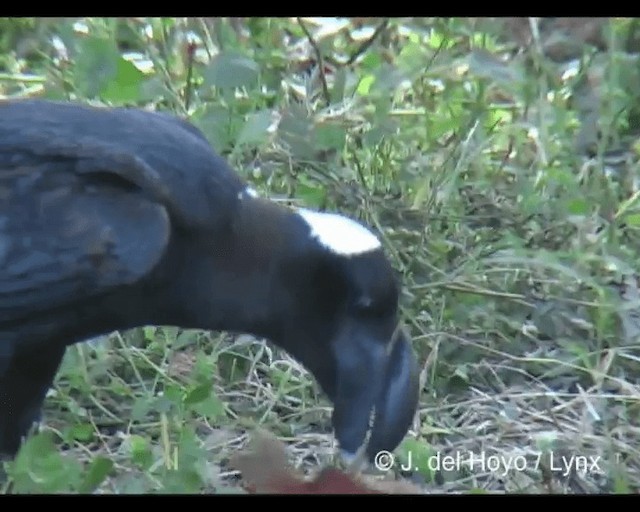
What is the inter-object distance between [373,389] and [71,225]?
1.24 feet

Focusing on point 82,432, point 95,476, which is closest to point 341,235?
point 95,476

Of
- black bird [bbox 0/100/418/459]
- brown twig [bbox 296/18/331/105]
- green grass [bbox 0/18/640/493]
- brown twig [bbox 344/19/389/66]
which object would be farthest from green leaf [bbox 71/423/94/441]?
brown twig [bbox 344/19/389/66]

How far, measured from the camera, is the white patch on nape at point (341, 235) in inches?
61.3

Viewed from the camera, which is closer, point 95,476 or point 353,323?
point 95,476

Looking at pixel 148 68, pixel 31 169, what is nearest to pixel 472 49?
pixel 148 68

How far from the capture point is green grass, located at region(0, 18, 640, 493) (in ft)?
5.85

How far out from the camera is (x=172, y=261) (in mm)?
1553

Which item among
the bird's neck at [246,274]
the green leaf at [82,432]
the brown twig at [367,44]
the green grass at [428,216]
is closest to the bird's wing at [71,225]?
the bird's neck at [246,274]

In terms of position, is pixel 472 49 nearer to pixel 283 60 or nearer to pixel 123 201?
pixel 283 60

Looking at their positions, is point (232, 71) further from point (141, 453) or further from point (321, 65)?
point (141, 453)

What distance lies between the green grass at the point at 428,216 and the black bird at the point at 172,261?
132 millimetres

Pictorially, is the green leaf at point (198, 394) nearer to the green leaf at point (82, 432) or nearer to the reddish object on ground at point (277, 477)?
the green leaf at point (82, 432)

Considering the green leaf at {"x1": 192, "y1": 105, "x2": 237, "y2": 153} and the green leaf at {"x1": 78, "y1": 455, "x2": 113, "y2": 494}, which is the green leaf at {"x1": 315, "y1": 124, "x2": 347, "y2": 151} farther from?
the green leaf at {"x1": 78, "y1": 455, "x2": 113, "y2": 494}

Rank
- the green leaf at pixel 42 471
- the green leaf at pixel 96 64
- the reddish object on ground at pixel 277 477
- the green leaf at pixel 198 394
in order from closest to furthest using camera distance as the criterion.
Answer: the reddish object on ground at pixel 277 477, the green leaf at pixel 42 471, the green leaf at pixel 198 394, the green leaf at pixel 96 64
